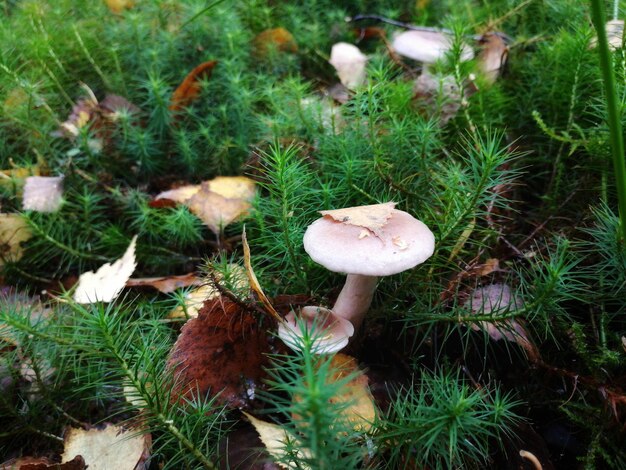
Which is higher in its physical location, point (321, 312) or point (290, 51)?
point (290, 51)

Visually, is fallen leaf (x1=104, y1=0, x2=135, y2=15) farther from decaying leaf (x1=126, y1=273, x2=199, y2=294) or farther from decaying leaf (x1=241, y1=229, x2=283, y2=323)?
decaying leaf (x1=241, y1=229, x2=283, y2=323)

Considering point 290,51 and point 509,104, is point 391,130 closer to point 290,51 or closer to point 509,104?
point 509,104

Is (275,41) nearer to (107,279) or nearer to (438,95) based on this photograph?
(438,95)

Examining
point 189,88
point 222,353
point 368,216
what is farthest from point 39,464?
point 189,88

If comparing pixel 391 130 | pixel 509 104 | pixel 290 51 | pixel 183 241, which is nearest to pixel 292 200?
pixel 391 130

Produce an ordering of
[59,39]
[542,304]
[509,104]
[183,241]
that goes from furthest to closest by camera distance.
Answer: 1. [59,39]
2. [509,104]
3. [183,241]
4. [542,304]

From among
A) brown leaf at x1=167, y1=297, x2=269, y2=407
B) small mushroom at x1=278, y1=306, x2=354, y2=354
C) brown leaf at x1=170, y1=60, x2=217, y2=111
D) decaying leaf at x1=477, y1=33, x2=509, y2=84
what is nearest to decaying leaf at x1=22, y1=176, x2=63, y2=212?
brown leaf at x1=170, y1=60, x2=217, y2=111
